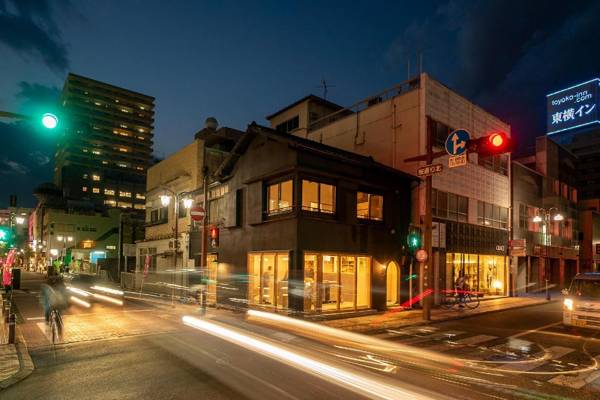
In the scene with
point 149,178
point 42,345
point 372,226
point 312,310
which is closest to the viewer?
point 42,345

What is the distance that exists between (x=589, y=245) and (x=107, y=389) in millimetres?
50206

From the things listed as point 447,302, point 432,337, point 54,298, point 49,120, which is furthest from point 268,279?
point 49,120

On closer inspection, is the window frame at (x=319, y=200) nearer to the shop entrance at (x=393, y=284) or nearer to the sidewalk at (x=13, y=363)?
the shop entrance at (x=393, y=284)

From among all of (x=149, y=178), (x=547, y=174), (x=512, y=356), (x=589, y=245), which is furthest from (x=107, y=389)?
(x=589, y=245)

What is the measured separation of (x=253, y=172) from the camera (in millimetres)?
21500

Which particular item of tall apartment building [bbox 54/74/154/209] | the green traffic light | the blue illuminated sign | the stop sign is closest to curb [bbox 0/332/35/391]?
the green traffic light

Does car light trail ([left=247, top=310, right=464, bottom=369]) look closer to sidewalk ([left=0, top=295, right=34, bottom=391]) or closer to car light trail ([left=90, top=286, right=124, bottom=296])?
sidewalk ([left=0, top=295, right=34, bottom=391])

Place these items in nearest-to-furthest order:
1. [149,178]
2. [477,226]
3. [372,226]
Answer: [372,226], [477,226], [149,178]

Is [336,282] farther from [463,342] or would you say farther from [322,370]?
[322,370]

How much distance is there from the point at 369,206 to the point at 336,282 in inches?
175

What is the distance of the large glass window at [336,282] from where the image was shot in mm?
18109

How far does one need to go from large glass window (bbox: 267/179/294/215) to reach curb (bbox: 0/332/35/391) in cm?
1093

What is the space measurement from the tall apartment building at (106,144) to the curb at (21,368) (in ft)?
429

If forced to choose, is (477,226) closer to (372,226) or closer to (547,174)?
(372,226)
